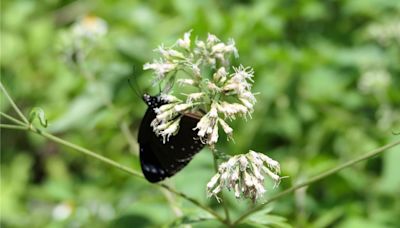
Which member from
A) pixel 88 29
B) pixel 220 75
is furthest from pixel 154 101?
pixel 88 29

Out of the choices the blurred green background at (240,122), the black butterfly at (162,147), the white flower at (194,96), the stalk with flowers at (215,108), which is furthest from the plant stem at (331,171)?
the blurred green background at (240,122)

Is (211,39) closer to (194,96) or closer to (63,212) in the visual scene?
(194,96)

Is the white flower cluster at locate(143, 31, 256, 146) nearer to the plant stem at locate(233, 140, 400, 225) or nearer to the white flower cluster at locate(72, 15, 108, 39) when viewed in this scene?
the plant stem at locate(233, 140, 400, 225)

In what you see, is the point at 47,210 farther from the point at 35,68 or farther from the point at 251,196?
the point at 251,196

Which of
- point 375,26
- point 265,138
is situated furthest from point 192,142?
point 375,26

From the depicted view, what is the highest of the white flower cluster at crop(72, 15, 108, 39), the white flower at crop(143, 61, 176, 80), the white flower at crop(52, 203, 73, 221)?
the white flower cluster at crop(72, 15, 108, 39)

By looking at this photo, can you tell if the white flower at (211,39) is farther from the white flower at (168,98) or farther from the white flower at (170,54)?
the white flower at (168,98)

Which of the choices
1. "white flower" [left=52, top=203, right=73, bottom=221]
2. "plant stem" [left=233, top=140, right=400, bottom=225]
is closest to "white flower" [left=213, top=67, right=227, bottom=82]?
"plant stem" [left=233, top=140, right=400, bottom=225]
